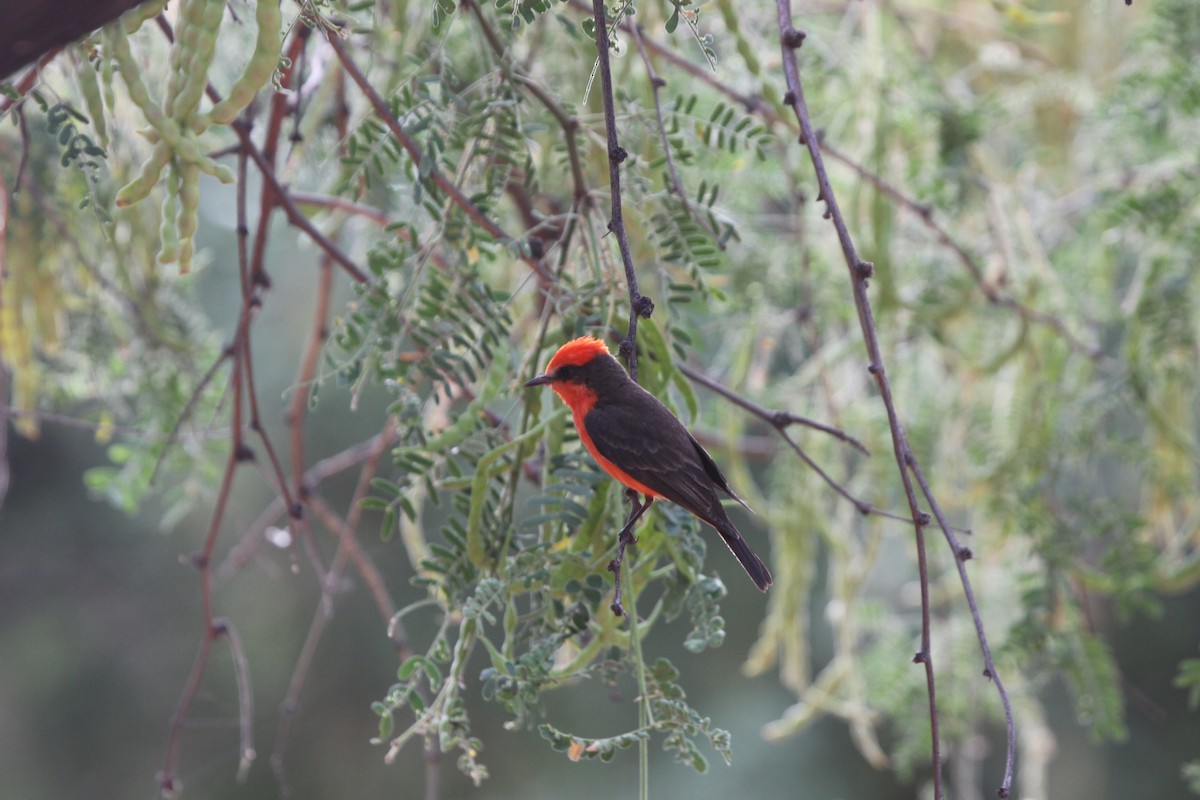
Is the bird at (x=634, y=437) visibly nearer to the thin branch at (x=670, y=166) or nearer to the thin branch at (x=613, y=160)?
the thin branch at (x=670, y=166)

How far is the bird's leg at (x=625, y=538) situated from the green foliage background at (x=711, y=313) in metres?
0.03

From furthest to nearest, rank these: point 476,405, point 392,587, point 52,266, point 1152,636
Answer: point 1152,636 < point 392,587 < point 52,266 < point 476,405

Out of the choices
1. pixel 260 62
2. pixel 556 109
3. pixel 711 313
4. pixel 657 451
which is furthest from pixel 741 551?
pixel 711 313

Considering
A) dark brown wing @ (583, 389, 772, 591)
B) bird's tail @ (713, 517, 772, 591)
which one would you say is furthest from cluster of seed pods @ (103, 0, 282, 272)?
bird's tail @ (713, 517, 772, 591)

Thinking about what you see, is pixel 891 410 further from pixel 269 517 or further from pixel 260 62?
pixel 269 517

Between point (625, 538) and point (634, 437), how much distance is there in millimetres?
364

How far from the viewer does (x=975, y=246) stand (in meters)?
3.86

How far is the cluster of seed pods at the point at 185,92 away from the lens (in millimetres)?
1428

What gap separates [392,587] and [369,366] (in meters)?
5.90

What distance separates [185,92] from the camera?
1.45 meters

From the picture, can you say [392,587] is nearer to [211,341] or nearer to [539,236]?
[211,341]

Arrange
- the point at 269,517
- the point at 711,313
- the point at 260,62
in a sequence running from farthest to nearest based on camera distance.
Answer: the point at 711,313, the point at 269,517, the point at 260,62

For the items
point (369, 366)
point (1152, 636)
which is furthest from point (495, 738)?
point (369, 366)

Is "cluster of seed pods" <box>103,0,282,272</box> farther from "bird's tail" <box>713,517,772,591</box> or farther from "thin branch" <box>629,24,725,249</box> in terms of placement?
"bird's tail" <box>713,517,772,591</box>
